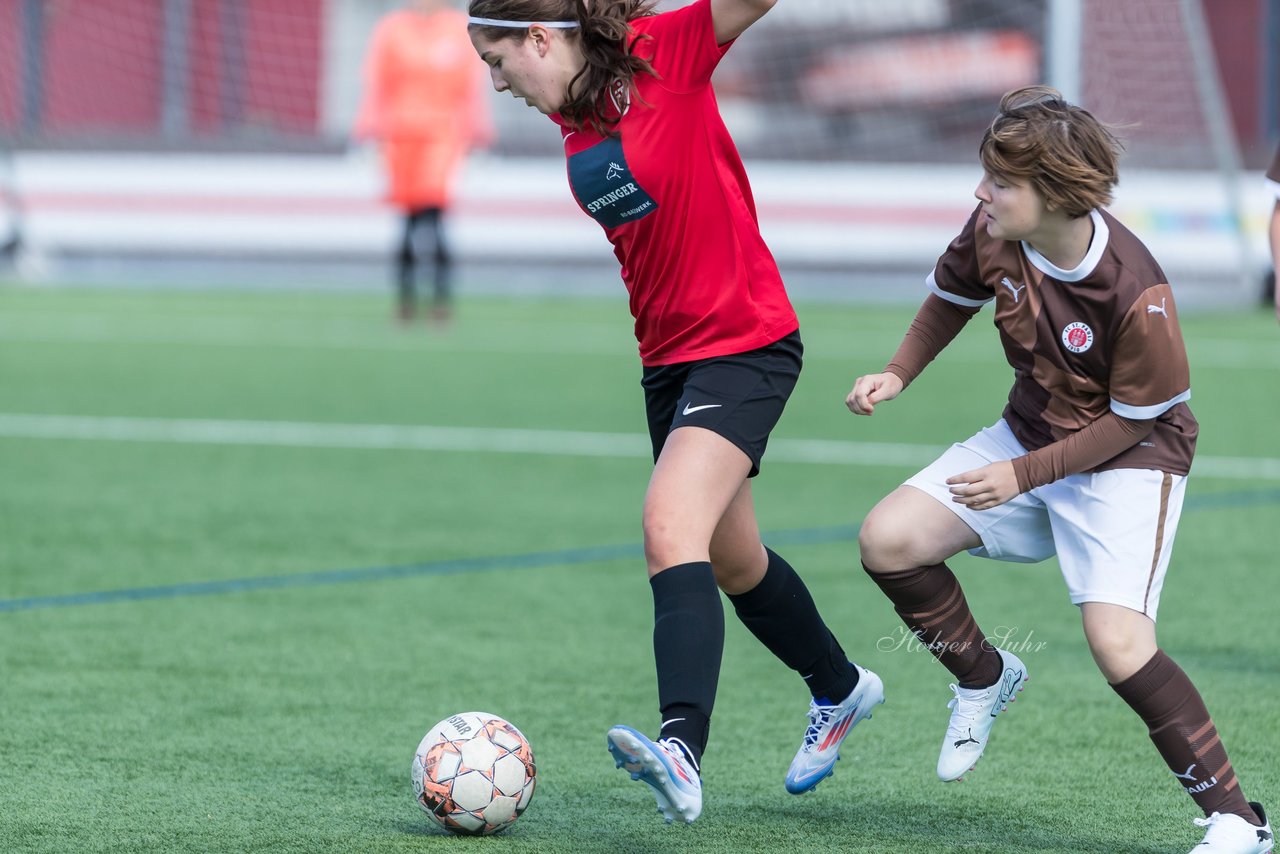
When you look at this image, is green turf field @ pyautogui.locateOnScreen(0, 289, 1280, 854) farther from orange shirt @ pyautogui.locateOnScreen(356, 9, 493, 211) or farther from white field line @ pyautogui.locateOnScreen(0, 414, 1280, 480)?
orange shirt @ pyautogui.locateOnScreen(356, 9, 493, 211)

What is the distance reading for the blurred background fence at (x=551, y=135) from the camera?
14.4 metres

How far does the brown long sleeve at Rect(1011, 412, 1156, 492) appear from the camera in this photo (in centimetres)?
330

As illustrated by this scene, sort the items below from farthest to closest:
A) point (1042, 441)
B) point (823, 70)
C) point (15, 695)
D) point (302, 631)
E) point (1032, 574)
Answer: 1. point (823, 70)
2. point (1032, 574)
3. point (302, 631)
4. point (15, 695)
5. point (1042, 441)

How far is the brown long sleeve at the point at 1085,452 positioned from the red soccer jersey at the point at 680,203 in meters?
0.60

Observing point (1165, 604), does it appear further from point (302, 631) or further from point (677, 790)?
point (677, 790)

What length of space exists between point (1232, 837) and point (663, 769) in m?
1.02

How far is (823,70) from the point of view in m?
19.5

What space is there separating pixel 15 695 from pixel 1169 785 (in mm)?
2629

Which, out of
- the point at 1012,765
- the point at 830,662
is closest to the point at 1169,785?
the point at 1012,765

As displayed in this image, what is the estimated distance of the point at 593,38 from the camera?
3.51 meters

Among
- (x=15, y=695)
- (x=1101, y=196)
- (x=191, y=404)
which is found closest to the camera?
(x=1101, y=196)

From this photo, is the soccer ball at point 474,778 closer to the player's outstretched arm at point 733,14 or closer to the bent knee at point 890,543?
the bent knee at point 890,543

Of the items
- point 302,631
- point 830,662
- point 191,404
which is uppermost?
point 830,662

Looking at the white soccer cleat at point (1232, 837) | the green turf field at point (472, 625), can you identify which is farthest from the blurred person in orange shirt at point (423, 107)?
the white soccer cleat at point (1232, 837)
